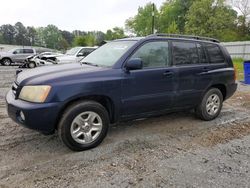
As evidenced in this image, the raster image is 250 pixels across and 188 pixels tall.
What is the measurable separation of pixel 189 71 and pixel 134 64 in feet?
4.64

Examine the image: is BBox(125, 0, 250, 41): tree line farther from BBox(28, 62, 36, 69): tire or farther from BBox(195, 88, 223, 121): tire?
BBox(195, 88, 223, 121): tire

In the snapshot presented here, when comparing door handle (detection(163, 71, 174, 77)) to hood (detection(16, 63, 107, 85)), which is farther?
door handle (detection(163, 71, 174, 77))

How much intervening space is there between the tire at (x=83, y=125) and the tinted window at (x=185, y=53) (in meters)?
1.85

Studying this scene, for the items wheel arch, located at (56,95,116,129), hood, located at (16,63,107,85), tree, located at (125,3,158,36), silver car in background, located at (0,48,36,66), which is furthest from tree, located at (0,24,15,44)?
wheel arch, located at (56,95,116,129)

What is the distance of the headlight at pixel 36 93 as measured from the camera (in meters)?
3.72

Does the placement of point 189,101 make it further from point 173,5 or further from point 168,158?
point 173,5

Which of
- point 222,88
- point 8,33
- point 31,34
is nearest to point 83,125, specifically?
point 222,88

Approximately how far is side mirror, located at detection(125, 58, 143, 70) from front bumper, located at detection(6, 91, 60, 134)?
129 cm

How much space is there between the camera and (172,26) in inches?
1866

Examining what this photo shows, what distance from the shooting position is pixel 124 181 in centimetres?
327

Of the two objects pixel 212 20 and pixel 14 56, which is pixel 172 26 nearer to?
pixel 212 20

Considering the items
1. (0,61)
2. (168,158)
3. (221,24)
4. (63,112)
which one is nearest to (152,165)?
(168,158)

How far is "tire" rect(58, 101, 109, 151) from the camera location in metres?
3.89

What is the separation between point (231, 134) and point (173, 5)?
7025 cm
